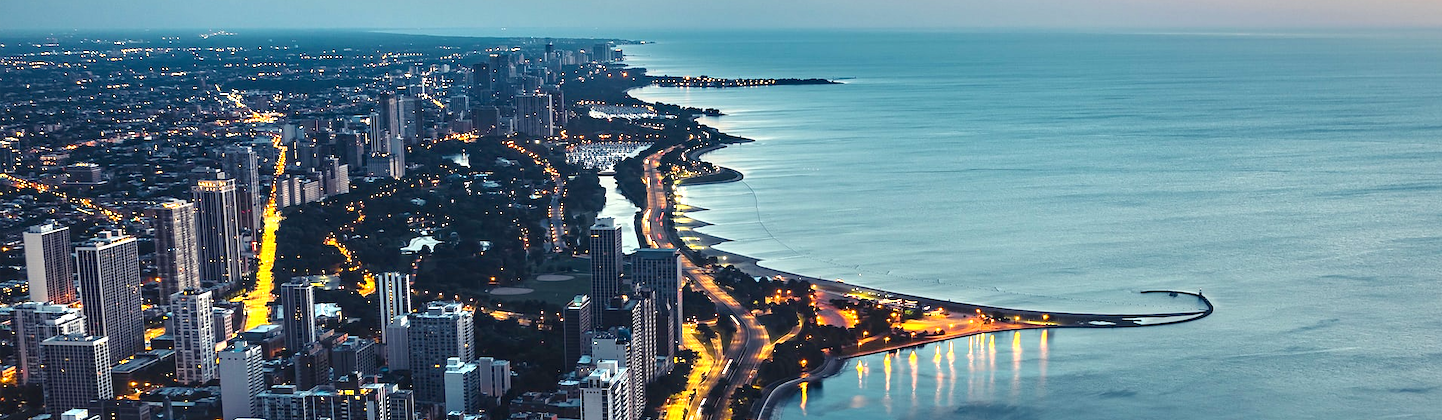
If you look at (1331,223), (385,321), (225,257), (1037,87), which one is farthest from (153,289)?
(1037,87)

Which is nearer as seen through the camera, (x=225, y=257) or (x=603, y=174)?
(x=225, y=257)

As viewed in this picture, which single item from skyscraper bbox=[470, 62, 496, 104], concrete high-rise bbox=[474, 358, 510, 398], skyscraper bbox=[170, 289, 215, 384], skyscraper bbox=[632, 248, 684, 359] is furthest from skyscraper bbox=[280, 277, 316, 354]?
skyscraper bbox=[470, 62, 496, 104]

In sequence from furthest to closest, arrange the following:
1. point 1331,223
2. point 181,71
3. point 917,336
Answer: point 181,71 → point 1331,223 → point 917,336

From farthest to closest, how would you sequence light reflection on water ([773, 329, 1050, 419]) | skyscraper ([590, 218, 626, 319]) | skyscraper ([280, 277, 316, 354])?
skyscraper ([590, 218, 626, 319]), skyscraper ([280, 277, 316, 354]), light reflection on water ([773, 329, 1050, 419])

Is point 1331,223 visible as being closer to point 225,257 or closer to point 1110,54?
point 225,257

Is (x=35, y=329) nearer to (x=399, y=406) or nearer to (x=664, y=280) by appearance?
(x=399, y=406)

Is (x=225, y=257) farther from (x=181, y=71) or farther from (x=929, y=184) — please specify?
(x=181, y=71)

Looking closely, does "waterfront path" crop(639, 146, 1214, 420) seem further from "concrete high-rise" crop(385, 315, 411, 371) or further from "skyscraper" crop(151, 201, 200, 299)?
"skyscraper" crop(151, 201, 200, 299)

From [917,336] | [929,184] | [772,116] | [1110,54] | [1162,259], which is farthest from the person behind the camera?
[1110,54]
